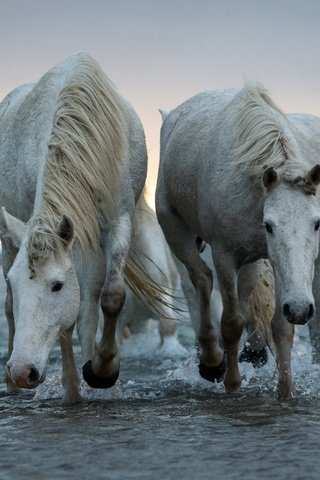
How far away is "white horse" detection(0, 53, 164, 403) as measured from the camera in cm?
510

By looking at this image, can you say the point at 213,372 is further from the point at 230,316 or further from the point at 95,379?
the point at 95,379

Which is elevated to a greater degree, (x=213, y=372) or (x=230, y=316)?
(x=230, y=316)

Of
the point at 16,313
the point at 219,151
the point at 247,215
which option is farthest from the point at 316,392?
the point at 16,313

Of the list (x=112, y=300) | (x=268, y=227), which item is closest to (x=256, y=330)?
(x=112, y=300)

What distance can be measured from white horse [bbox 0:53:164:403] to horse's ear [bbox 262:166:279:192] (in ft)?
3.39

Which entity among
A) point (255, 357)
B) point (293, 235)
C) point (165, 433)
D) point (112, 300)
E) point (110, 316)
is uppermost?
point (293, 235)

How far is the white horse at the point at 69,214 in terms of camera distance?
5098mm

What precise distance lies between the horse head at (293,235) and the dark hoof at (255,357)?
8.28ft

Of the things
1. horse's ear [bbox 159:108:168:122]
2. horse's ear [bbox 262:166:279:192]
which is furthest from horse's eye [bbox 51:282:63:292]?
horse's ear [bbox 159:108:168:122]

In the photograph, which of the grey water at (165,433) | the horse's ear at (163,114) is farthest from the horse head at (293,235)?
the horse's ear at (163,114)

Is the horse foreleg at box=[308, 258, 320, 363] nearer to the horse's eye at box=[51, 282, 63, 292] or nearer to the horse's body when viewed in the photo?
the horse's eye at box=[51, 282, 63, 292]

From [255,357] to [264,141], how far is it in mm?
2739

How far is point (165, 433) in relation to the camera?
4.57 meters

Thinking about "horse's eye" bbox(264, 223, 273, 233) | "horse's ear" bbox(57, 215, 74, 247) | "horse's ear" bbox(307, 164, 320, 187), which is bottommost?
"horse's eye" bbox(264, 223, 273, 233)
